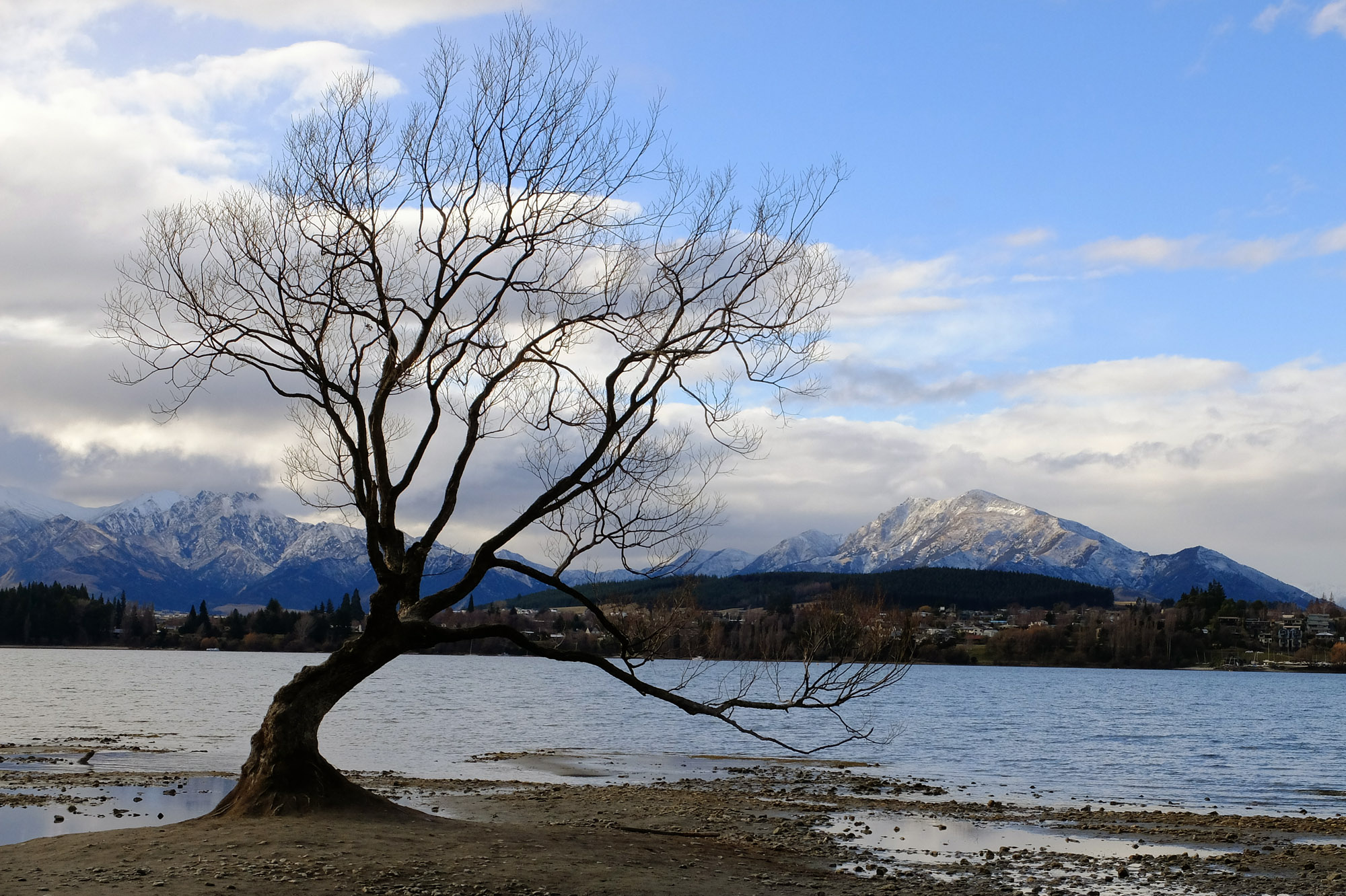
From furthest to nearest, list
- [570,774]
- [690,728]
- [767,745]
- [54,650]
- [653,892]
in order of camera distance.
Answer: [54,650] → [690,728] → [767,745] → [570,774] → [653,892]

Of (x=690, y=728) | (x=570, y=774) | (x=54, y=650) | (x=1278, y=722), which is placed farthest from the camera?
(x=54, y=650)

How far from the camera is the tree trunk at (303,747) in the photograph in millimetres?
17469

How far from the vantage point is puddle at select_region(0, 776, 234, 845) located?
66.4ft

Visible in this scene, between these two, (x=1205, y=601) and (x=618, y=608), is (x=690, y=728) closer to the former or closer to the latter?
(x=618, y=608)

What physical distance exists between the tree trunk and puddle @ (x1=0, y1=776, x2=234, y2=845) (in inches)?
138

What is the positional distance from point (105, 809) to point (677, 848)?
1250 cm

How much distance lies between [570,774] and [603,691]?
7163cm

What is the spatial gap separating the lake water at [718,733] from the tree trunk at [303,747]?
17551 millimetres

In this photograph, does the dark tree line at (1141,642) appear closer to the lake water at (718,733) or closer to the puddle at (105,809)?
the lake water at (718,733)

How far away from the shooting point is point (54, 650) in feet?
646

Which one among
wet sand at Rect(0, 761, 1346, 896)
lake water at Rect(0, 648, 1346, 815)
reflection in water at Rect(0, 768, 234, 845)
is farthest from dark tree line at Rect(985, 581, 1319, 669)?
reflection in water at Rect(0, 768, 234, 845)

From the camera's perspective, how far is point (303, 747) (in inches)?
699

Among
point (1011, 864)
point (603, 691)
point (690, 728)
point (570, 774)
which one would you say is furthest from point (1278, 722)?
point (1011, 864)

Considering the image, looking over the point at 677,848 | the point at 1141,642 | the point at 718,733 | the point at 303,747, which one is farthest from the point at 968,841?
the point at 1141,642
